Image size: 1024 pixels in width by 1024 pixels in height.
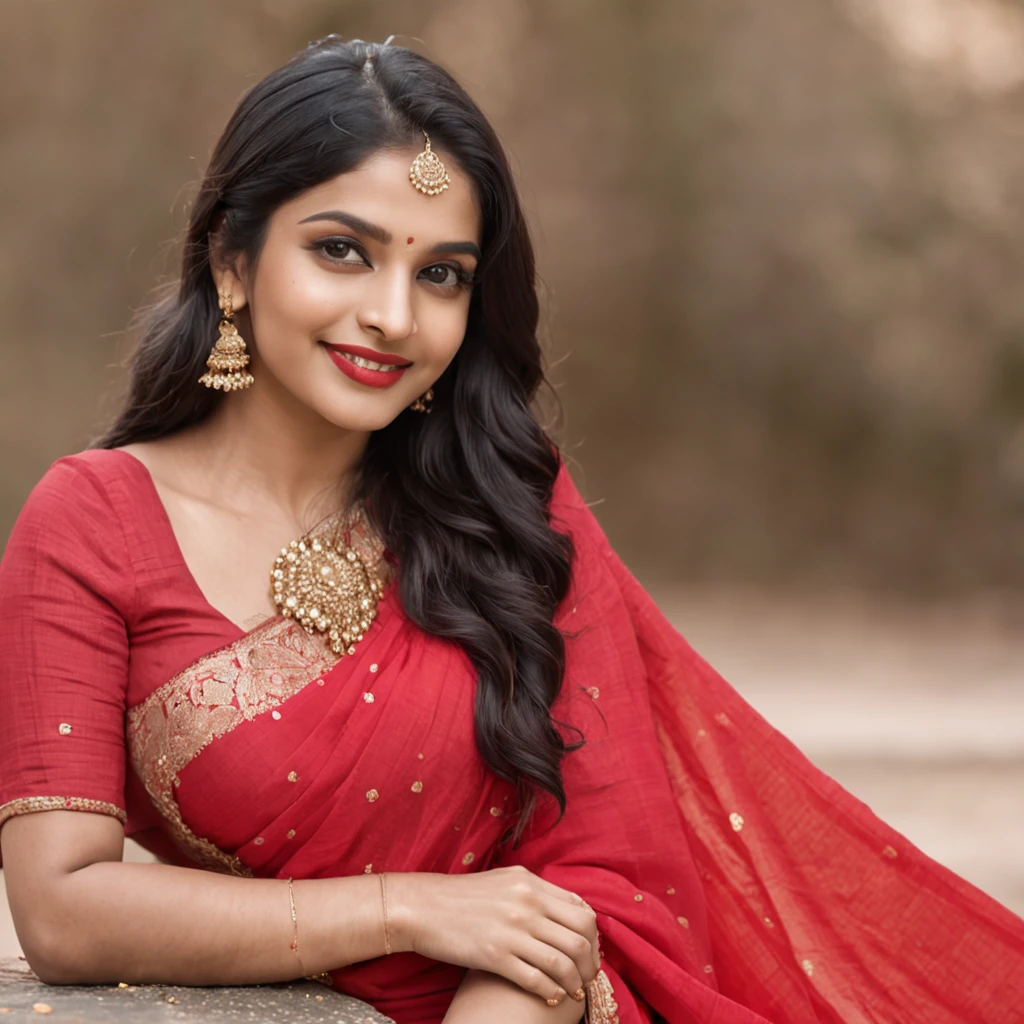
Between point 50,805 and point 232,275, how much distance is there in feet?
2.32

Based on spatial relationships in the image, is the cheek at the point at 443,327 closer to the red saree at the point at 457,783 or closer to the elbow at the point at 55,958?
the red saree at the point at 457,783

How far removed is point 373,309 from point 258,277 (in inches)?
6.7

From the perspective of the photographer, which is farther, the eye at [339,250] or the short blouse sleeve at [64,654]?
the eye at [339,250]

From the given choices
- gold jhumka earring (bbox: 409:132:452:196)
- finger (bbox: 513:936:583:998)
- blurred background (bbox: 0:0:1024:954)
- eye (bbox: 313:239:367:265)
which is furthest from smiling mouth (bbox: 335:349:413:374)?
blurred background (bbox: 0:0:1024:954)

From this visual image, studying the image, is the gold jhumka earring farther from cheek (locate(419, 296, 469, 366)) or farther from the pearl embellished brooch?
the pearl embellished brooch

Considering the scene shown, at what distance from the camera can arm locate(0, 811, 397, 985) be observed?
4.92 feet

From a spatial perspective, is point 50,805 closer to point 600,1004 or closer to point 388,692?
point 388,692

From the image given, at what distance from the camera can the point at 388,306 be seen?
1.69 m

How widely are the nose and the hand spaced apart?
65 centimetres

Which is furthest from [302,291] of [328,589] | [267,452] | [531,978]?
[531,978]

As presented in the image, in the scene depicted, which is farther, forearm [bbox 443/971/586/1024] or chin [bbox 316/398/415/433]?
chin [bbox 316/398/415/433]

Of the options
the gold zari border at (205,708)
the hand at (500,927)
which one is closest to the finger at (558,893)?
the hand at (500,927)

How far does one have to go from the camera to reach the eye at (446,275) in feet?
5.82

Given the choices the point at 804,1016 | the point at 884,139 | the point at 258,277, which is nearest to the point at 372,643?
the point at 258,277
